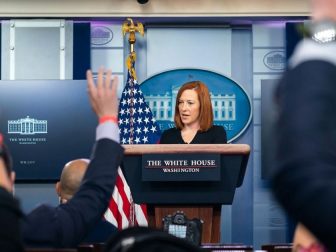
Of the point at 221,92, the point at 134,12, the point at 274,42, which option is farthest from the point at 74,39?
the point at 274,42

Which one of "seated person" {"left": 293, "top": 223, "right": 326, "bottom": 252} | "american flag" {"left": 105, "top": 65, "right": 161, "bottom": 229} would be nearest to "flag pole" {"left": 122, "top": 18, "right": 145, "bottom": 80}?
"american flag" {"left": 105, "top": 65, "right": 161, "bottom": 229}

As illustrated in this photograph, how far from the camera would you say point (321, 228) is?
0.70 meters

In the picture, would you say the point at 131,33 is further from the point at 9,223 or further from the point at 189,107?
the point at 9,223

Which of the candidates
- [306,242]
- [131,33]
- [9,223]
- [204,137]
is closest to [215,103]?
[131,33]

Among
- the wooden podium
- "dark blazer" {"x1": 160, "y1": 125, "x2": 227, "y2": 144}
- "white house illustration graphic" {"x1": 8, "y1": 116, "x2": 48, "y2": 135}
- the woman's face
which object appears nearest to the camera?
the wooden podium

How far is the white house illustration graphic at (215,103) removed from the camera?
6891 millimetres

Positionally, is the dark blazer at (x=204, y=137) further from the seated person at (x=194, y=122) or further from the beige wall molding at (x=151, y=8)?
the beige wall molding at (x=151, y=8)

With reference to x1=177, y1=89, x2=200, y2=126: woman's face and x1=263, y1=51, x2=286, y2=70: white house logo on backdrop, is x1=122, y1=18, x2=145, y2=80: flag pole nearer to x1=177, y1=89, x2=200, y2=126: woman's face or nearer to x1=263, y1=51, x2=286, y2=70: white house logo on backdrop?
x1=263, y1=51, x2=286, y2=70: white house logo on backdrop

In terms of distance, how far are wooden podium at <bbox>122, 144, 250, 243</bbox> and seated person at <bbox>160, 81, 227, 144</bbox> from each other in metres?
0.93

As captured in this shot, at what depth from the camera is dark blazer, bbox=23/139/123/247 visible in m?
1.34

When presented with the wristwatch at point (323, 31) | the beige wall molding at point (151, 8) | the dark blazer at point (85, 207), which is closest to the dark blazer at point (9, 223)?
the dark blazer at point (85, 207)

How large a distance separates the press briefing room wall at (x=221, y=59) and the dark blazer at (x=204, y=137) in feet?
9.60

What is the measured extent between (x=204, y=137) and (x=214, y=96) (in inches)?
116

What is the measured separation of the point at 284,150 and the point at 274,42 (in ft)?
21.0
